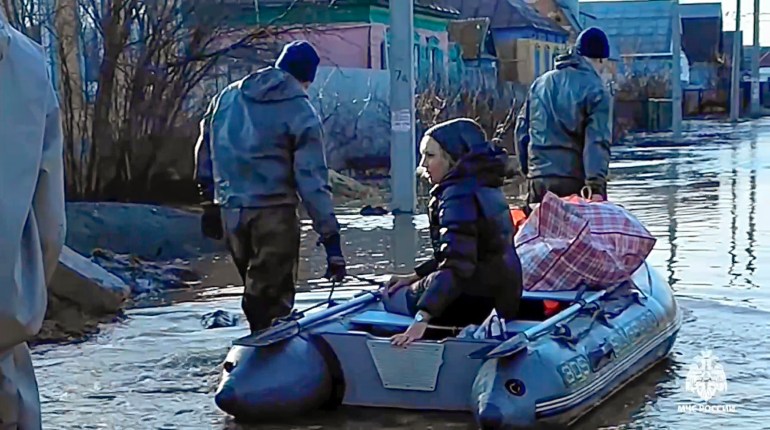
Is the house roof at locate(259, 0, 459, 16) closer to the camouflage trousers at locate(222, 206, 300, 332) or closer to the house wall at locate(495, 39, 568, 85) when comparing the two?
the house wall at locate(495, 39, 568, 85)

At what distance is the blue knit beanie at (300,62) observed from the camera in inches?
275

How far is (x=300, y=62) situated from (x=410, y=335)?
168 cm

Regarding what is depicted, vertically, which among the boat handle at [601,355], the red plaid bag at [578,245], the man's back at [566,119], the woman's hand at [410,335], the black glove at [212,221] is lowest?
the boat handle at [601,355]

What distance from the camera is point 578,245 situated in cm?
738

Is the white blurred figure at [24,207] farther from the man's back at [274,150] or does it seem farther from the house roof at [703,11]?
the house roof at [703,11]

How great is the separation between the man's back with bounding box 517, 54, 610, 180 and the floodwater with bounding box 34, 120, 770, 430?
4.50 ft

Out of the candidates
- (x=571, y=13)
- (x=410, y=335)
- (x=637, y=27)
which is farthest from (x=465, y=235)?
(x=637, y=27)

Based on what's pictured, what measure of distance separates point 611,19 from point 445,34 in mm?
35824

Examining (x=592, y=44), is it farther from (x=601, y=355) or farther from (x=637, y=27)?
(x=637, y=27)

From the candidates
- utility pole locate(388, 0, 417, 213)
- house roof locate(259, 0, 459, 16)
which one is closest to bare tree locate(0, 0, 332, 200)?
utility pole locate(388, 0, 417, 213)

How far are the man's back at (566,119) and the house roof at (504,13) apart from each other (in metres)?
38.1

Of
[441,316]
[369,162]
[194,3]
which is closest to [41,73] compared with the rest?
[441,316]

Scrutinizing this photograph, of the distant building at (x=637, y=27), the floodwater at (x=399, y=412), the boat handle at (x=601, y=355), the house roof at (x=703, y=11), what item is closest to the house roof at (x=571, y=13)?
the distant building at (x=637, y=27)

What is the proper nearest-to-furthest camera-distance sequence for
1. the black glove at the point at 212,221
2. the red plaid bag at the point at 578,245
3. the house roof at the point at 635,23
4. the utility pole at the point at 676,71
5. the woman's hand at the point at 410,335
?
the woman's hand at the point at 410,335 → the black glove at the point at 212,221 → the red plaid bag at the point at 578,245 → the utility pole at the point at 676,71 → the house roof at the point at 635,23
